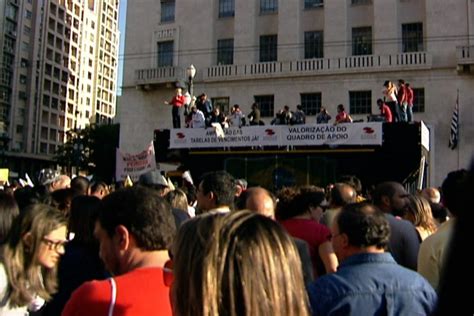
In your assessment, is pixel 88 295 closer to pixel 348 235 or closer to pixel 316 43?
pixel 348 235

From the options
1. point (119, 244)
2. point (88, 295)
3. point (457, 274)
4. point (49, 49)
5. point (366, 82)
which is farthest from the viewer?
point (49, 49)

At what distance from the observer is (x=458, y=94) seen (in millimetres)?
28891

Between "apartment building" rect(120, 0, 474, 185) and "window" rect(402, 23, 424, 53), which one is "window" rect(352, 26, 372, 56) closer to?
"apartment building" rect(120, 0, 474, 185)

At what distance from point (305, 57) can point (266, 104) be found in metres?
3.62

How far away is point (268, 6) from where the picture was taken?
34.9 m

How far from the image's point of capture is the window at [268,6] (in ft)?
114

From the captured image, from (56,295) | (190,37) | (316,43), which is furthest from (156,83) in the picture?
(56,295)

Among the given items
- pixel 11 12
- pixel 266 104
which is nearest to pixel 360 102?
pixel 266 104

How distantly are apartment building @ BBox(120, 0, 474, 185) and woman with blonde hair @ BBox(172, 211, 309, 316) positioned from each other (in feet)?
90.5

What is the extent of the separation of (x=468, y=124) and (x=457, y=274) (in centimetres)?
2987

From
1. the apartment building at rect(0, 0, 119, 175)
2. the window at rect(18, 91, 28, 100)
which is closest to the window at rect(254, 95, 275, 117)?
the apartment building at rect(0, 0, 119, 175)

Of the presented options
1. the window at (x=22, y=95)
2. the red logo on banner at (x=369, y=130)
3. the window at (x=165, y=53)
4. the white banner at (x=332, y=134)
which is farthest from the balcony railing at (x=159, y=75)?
the window at (x=22, y=95)

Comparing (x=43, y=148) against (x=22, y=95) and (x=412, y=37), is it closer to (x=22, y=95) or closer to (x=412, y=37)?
(x=22, y=95)

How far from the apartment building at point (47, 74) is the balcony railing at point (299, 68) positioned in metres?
43.7
